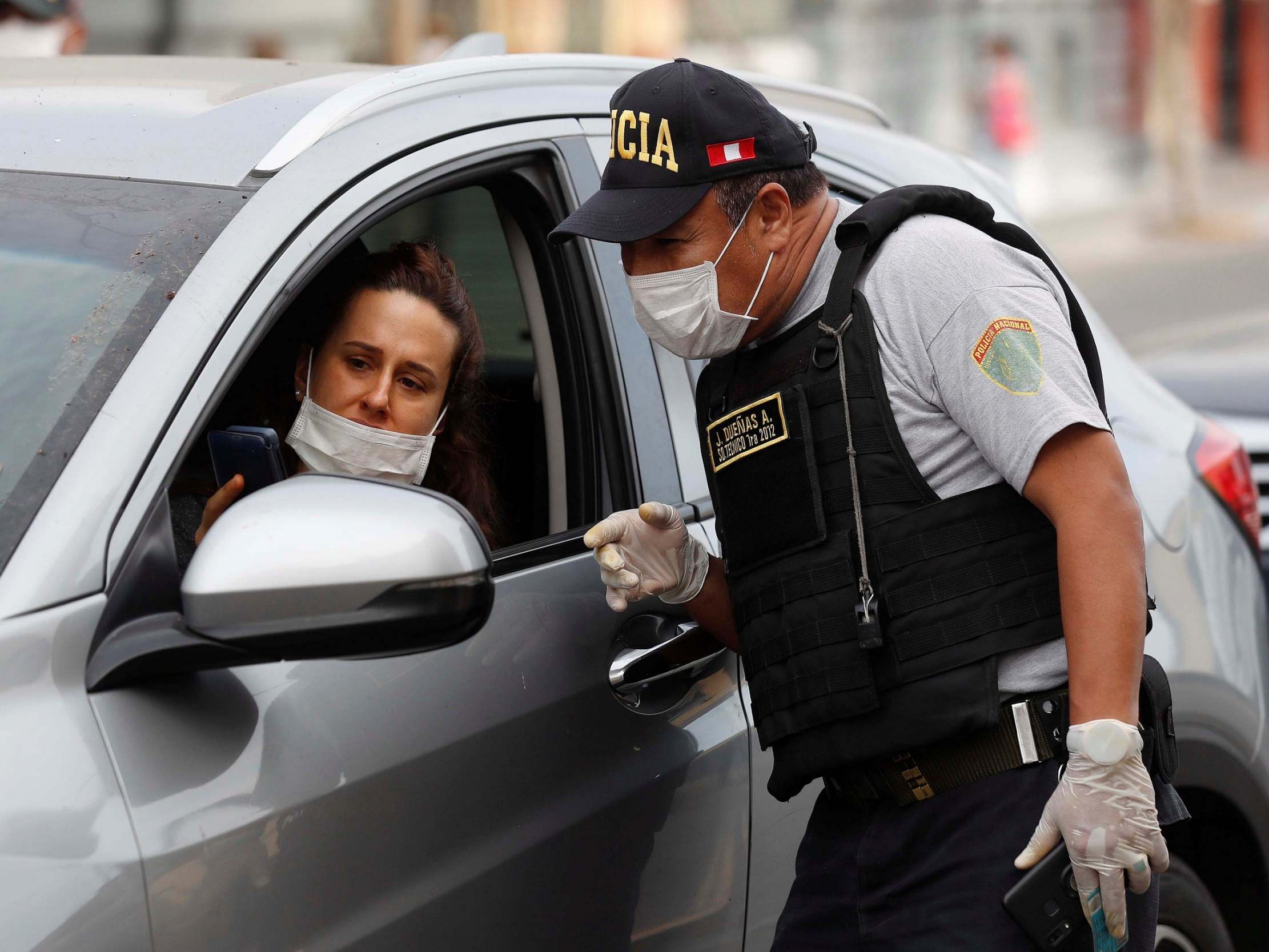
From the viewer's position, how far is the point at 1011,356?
176 cm

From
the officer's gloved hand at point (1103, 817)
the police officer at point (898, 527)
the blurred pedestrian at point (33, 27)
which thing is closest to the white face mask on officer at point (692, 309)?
the police officer at point (898, 527)

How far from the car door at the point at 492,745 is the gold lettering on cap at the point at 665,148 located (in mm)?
243

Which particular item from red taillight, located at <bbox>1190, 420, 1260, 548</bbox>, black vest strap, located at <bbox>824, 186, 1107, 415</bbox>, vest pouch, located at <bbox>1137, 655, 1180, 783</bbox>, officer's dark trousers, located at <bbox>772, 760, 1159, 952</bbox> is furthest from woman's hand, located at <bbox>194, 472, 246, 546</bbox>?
red taillight, located at <bbox>1190, 420, 1260, 548</bbox>

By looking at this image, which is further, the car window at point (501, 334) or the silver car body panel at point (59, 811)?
the car window at point (501, 334)

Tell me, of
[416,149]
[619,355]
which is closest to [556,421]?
[619,355]

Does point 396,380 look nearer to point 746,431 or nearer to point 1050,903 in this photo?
point 746,431

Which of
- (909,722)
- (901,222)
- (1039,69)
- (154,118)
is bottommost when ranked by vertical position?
(1039,69)

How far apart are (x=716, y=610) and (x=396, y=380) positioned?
0.65 meters

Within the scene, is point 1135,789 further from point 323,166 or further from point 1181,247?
point 1181,247

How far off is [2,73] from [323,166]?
0.76m

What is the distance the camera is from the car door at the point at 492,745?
4.90 ft

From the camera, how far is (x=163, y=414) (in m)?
1.54

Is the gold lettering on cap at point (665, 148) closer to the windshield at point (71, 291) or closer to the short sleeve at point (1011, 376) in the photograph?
the short sleeve at point (1011, 376)

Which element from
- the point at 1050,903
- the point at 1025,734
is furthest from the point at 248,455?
the point at 1050,903
